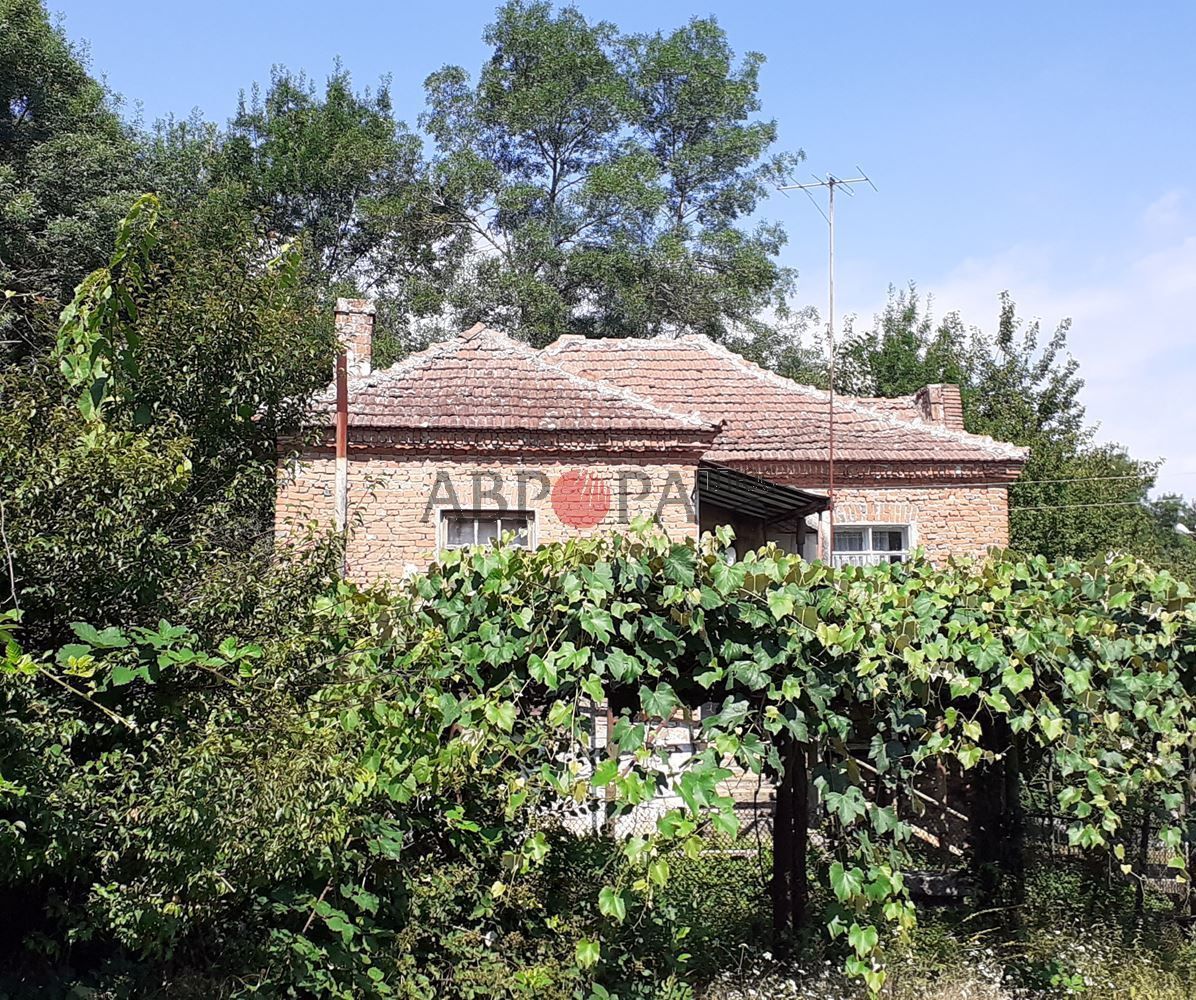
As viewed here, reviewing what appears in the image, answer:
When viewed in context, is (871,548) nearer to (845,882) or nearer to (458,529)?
(458,529)

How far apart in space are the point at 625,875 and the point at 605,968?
51 centimetres

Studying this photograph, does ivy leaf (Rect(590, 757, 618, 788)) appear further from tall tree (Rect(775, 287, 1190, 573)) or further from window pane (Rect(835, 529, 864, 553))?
tall tree (Rect(775, 287, 1190, 573))

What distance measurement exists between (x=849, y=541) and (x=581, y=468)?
445 cm

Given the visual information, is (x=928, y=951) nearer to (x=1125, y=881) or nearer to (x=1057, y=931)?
(x=1057, y=931)

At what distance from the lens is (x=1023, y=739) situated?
5.41m

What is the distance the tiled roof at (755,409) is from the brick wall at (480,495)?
237 cm

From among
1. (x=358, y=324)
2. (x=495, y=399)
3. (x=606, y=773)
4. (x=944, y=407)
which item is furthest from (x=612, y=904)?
(x=944, y=407)

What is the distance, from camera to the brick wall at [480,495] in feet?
38.5

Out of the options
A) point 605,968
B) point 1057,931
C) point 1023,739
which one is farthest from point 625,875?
point 1057,931

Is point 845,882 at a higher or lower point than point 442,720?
lower

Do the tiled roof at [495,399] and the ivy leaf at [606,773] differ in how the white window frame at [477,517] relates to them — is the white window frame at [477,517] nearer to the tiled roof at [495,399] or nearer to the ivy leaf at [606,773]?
the tiled roof at [495,399]

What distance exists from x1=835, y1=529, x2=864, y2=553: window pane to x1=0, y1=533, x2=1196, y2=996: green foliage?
9161mm

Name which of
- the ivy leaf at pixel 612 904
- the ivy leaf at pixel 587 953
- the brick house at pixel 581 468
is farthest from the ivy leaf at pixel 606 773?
the brick house at pixel 581 468

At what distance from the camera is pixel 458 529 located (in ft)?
39.6
